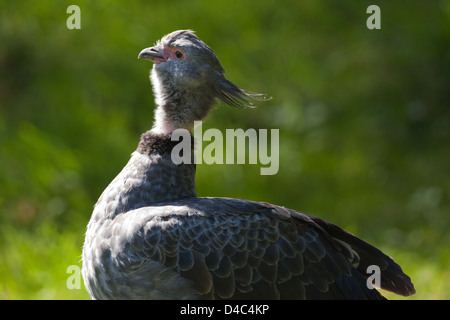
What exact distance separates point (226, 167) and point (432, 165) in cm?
199

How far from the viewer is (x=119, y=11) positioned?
667 cm

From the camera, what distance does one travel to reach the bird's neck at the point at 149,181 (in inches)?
119

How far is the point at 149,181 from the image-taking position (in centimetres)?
308

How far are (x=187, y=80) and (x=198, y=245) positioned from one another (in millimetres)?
806

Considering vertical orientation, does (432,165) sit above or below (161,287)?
above

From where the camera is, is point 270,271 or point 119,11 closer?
point 270,271

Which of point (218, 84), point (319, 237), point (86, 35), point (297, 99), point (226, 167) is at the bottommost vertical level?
point (319, 237)

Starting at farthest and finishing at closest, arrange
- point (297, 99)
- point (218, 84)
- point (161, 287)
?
point (297, 99) → point (218, 84) → point (161, 287)

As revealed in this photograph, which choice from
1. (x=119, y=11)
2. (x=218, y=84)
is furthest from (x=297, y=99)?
(x=218, y=84)

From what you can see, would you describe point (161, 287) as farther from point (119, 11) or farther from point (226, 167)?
point (119, 11)

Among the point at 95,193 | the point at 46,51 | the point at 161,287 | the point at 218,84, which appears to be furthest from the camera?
the point at 46,51

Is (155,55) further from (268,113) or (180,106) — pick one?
(268,113)

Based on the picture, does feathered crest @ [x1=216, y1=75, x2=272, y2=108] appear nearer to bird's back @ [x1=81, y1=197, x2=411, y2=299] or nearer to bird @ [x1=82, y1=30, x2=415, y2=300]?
bird @ [x1=82, y1=30, x2=415, y2=300]

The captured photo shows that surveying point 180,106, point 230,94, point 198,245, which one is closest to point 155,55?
point 180,106
